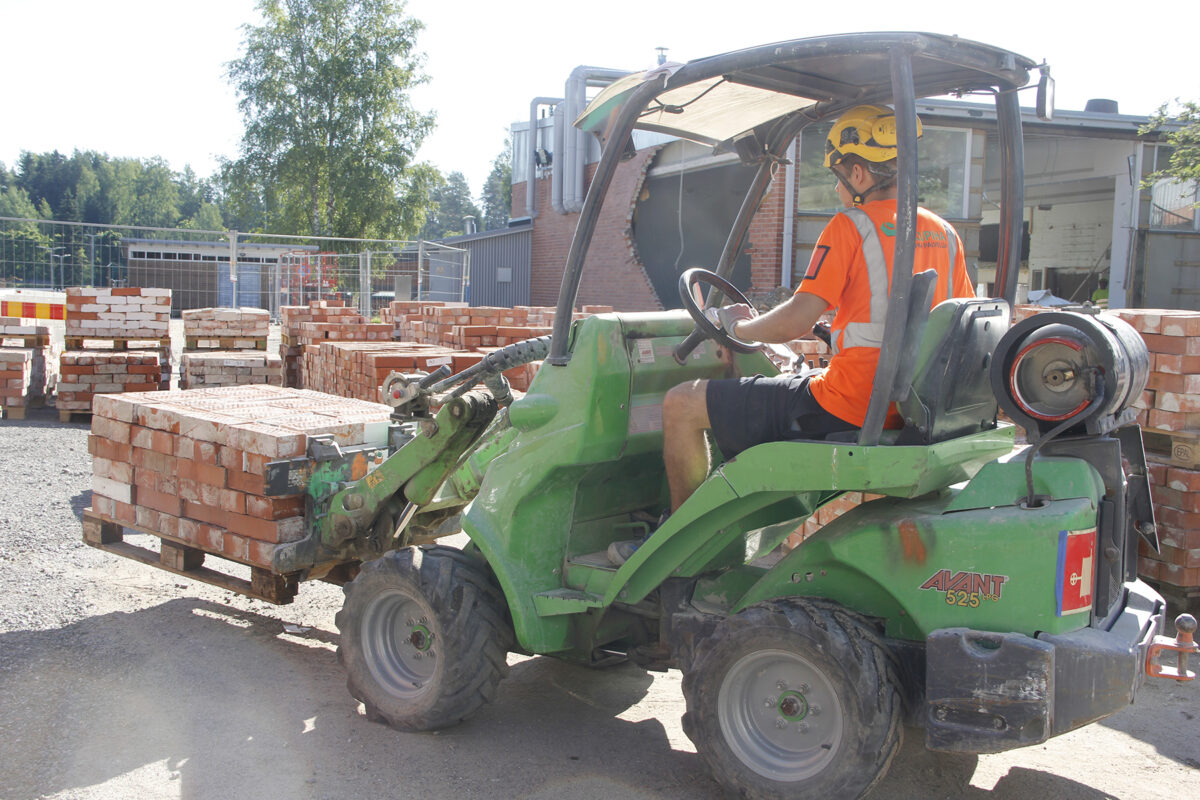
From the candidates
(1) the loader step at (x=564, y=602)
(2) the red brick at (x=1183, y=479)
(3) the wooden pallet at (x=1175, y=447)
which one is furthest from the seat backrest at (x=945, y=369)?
(2) the red brick at (x=1183, y=479)

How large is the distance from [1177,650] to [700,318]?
72.2 inches

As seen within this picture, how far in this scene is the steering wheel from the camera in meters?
3.71

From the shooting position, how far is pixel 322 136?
1415 inches

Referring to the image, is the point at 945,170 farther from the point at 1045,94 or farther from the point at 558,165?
the point at 1045,94

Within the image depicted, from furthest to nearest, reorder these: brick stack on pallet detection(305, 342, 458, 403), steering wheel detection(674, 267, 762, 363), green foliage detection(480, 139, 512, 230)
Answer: green foliage detection(480, 139, 512, 230) → brick stack on pallet detection(305, 342, 458, 403) → steering wheel detection(674, 267, 762, 363)

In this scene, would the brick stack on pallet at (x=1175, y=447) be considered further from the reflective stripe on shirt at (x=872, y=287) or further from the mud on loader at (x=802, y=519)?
the reflective stripe on shirt at (x=872, y=287)

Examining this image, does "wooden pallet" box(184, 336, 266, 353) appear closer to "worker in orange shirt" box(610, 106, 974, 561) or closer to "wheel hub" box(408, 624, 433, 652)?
"wheel hub" box(408, 624, 433, 652)

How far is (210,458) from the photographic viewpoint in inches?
209

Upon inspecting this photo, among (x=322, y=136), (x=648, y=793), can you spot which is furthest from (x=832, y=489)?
(x=322, y=136)

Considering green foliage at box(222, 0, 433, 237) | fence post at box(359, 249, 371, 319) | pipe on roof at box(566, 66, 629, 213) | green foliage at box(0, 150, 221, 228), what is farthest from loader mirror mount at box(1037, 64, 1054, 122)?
green foliage at box(0, 150, 221, 228)

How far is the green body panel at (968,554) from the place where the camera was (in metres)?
3.03

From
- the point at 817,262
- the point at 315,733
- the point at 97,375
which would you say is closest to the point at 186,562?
the point at 315,733

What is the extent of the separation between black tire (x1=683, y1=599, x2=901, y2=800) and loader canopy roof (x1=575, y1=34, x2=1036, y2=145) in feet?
5.85

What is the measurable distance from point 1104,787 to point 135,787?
352 cm
